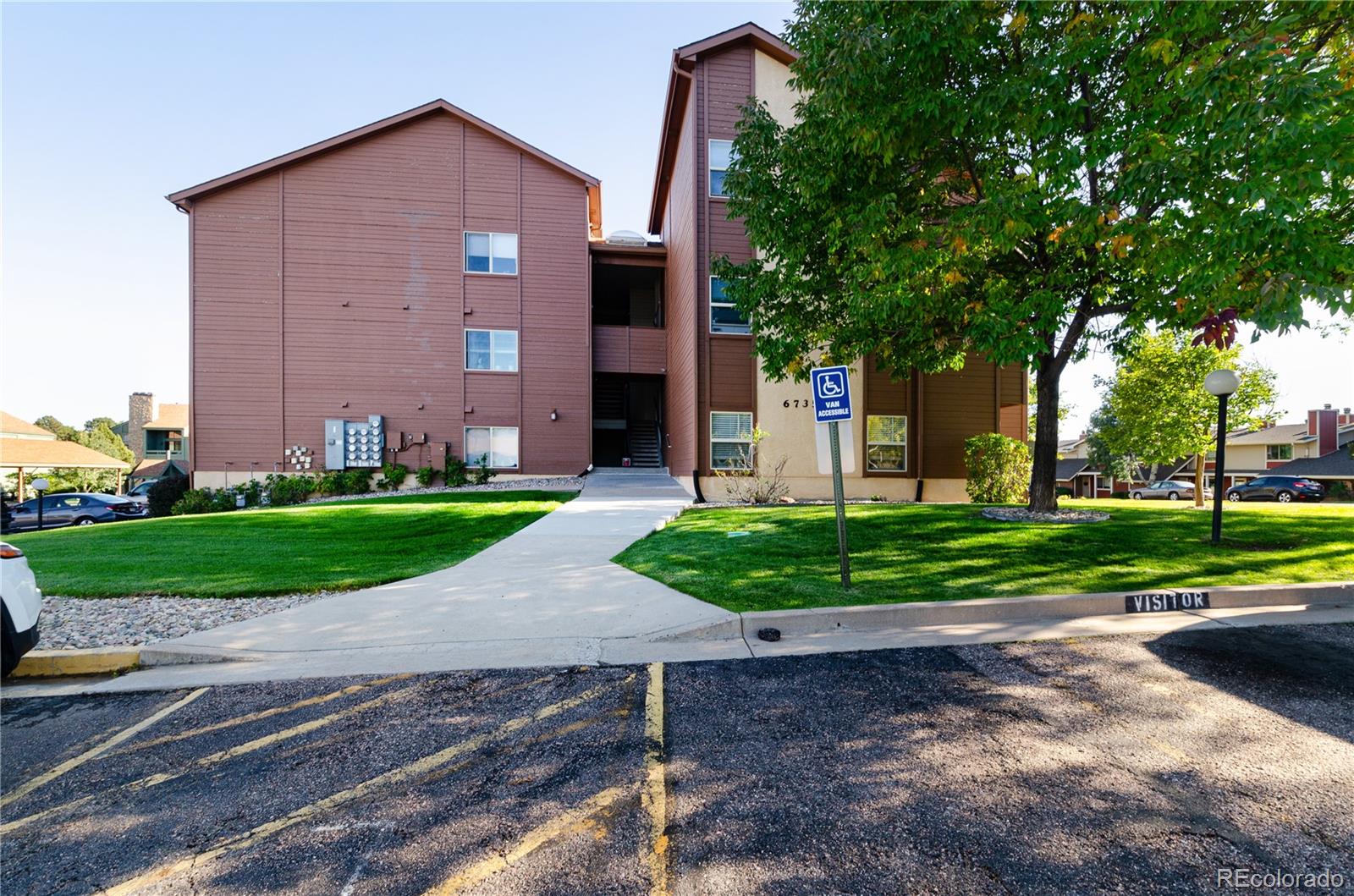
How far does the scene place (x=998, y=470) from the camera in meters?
14.7

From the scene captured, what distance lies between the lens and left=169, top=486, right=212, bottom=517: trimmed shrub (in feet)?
53.6

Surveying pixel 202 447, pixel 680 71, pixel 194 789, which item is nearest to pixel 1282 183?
pixel 194 789

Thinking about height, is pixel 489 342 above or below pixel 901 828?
above

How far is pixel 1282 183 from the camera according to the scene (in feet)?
17.0

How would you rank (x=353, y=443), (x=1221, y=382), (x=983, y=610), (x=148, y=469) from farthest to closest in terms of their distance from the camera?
(x=148, y=469)
(x=353, y=443)
(x=1221, y=382)
(x=983, y=610)

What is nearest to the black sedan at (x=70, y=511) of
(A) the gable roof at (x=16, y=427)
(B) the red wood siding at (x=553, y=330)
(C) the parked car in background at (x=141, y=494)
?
(C) the parked car in background at (x=141, y=494)

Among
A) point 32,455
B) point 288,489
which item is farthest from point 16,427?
point 288,489

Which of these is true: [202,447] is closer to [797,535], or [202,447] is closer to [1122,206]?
[797,535]

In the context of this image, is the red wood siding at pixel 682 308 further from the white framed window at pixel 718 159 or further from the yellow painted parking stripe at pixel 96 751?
the yellow painted parking stripe at pixel 96 751

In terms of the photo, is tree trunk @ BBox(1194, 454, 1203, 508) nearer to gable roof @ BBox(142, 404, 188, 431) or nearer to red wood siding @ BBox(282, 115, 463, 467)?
red wood siding @ BBox(282, 115, 463, 467)

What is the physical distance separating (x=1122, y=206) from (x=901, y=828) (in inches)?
390

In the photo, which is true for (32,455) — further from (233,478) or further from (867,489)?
(867,489)

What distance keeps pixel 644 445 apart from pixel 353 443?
34.4ft

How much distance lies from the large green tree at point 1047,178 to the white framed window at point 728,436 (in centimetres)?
381
